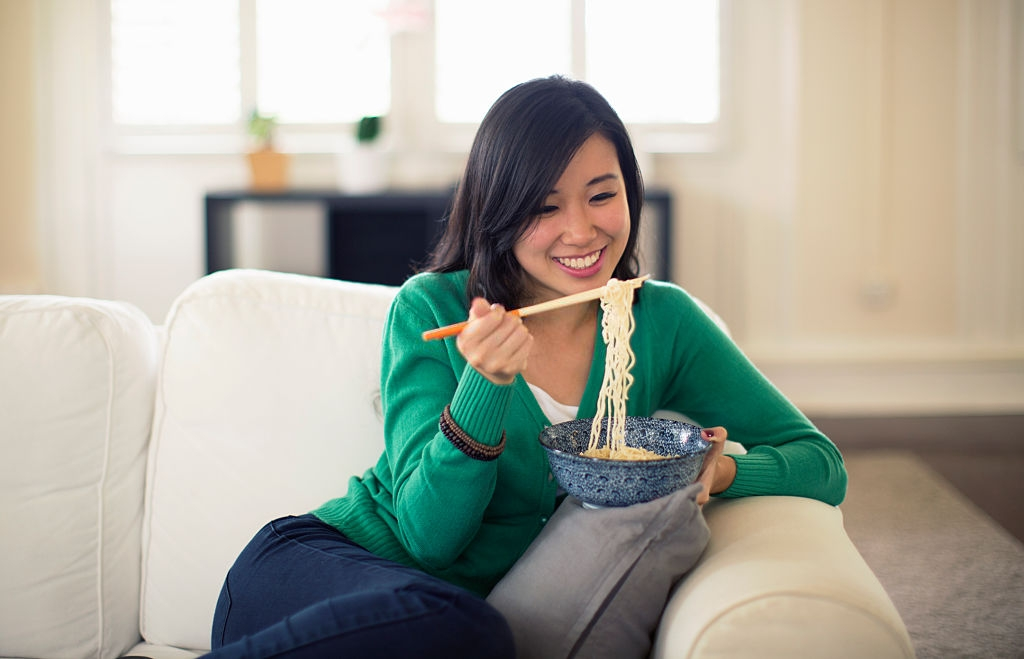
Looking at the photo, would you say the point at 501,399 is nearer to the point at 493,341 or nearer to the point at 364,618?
the point at 493,341

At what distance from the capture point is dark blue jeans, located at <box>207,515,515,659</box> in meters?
1.11

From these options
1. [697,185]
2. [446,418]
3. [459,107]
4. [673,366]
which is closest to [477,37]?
[459,107]

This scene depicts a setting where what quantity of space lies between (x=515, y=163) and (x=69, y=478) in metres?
0.82

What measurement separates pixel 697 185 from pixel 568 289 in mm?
3051

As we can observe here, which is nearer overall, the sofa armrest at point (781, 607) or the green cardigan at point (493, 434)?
the sofa armrest at point (781, 607)

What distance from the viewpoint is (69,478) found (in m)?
1.50

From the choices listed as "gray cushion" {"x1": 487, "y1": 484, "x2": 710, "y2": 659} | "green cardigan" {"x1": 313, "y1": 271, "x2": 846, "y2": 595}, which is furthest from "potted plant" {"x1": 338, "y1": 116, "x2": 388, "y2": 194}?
"gray cushion" {"x1": 487, "y1": 484, "x2": 710, "y2": 659}

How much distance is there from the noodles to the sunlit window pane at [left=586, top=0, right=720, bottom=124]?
309 cm

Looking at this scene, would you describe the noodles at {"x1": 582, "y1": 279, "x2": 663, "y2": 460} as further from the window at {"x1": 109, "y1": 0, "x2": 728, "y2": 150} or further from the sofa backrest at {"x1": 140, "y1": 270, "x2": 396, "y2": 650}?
the window at {"x1": 109, "y1": 0, "x2": 728, "y2": 150}

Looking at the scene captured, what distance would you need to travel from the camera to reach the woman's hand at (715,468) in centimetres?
133

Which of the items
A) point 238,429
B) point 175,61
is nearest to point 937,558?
point 238,429

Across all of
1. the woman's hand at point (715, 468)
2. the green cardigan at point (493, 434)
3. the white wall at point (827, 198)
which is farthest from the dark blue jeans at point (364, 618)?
the white wall at point (827, 198)

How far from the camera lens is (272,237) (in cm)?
453

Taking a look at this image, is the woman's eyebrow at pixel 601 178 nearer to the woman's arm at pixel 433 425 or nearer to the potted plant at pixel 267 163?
the woman's arm at pixel 433 425
